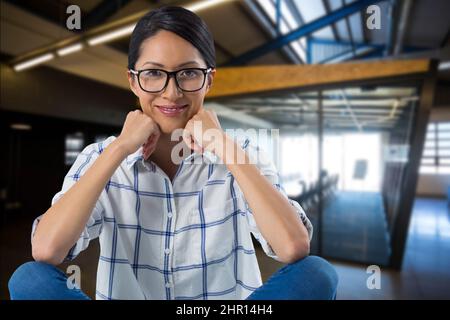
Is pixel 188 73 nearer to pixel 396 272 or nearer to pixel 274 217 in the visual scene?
pixel 274 217

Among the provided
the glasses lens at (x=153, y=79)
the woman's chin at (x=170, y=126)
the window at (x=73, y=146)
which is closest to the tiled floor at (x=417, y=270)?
the woman's chin at (x=170, y=126)

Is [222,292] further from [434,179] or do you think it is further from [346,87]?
[434,179]

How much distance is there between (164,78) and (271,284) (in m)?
0.54

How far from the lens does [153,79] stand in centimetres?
63

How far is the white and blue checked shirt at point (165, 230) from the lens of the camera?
723 mm

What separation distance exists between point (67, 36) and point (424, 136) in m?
3.85

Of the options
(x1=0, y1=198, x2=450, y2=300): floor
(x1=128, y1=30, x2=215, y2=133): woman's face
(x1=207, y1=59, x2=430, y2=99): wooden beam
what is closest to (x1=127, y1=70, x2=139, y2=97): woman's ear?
(x1=128, y1=30, x2=215, y2=133): woman's face

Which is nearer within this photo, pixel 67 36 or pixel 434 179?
pixel 67 36

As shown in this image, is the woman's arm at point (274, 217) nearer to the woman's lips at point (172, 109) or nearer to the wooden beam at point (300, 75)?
the woman's lips at point (172, 109)

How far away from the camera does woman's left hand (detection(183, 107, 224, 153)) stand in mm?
633

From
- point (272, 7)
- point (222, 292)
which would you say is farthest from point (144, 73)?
point (272, 7)

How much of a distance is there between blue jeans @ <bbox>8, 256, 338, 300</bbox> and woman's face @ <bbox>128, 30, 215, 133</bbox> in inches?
16.3

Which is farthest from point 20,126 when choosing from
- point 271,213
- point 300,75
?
point 300,75

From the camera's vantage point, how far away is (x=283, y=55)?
17.2 feet
